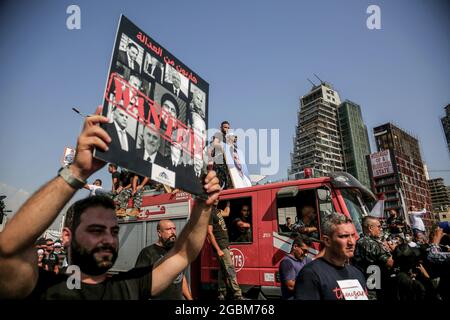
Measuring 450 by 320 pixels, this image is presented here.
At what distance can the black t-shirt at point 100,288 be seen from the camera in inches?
60.3

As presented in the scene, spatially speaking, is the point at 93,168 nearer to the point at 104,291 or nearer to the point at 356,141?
the point at 104,291

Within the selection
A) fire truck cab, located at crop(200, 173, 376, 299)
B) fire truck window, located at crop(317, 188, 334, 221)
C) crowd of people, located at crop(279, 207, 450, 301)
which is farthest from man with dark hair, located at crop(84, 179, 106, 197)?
fire truck window, located at crop(317, 188, 334, 221)

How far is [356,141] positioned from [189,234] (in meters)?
133

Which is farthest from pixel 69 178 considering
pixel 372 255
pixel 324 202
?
pixel 324 202

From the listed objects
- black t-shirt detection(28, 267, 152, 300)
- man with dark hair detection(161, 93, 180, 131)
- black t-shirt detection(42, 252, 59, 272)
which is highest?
man with dark hair detection(161, 93, 180, 131)

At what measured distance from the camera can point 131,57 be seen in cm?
163

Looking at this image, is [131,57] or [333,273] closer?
[131,57]

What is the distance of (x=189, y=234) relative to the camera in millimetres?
1993

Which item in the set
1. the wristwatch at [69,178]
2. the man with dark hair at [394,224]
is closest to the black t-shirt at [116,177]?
the wristwatch at [69,178]

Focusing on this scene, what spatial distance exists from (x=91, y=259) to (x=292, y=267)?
131 inches

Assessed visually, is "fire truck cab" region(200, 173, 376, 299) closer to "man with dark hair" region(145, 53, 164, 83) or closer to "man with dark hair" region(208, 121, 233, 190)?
"man with dark hair" region(208, 121, 233, 190)

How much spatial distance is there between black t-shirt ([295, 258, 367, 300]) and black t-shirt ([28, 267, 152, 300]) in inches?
51.7

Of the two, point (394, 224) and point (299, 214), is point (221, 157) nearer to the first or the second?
point (299, 214)

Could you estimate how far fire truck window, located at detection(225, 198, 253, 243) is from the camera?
5812mm
